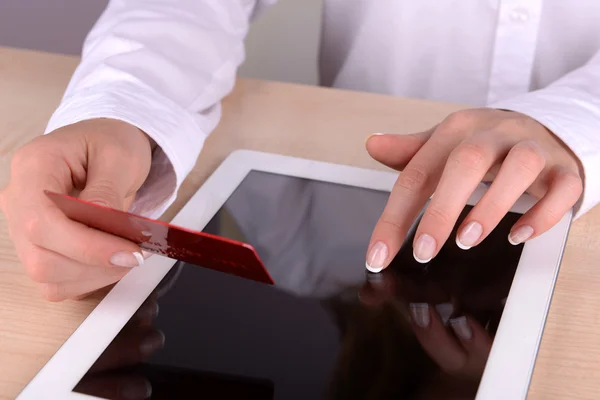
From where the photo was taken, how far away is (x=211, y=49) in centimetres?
92

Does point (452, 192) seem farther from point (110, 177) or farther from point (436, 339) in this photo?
point (110, 177)

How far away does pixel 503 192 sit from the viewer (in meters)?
0.60

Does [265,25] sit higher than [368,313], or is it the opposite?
→ [368,313]

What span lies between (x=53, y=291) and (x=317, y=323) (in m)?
0.21

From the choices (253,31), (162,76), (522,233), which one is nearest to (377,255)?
(522,233)

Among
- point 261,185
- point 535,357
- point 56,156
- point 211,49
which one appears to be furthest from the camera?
point 211,49

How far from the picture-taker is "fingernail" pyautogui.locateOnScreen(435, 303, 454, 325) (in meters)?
0.55

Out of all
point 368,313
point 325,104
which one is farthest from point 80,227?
point 325,104

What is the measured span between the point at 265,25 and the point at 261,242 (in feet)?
4.24

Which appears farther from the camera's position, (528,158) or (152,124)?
(152,124)

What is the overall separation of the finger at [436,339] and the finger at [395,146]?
0.57 ft

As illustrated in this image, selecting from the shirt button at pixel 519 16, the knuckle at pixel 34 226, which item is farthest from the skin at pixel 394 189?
the shirt button at pixel 519 16

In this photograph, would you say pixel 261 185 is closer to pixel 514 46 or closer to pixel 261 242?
pixel 261 242

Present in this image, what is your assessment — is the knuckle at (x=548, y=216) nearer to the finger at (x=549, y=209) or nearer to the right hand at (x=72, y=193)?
the finger at (x=549, y=209)
